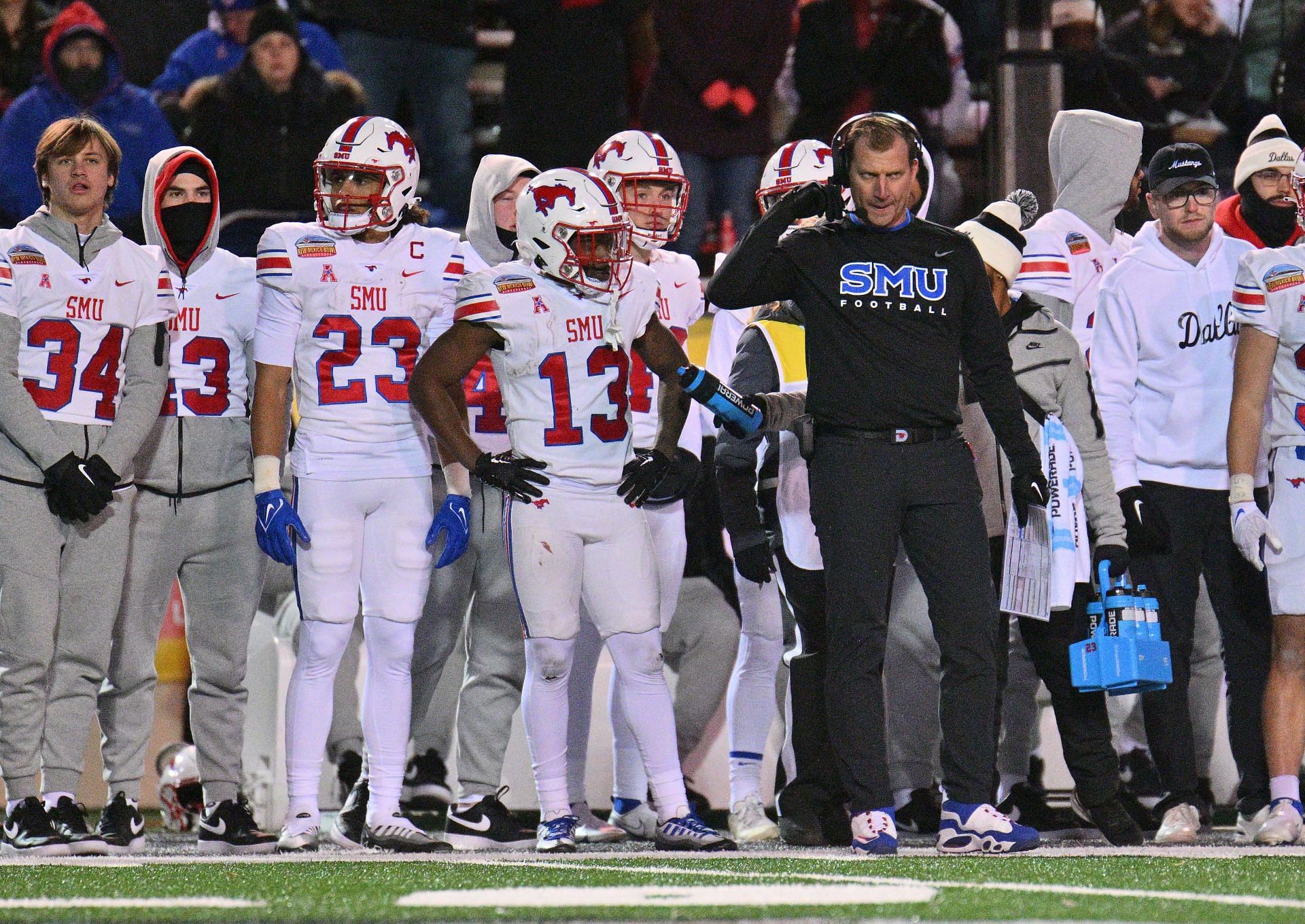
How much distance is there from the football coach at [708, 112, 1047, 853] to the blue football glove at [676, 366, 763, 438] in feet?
0.77

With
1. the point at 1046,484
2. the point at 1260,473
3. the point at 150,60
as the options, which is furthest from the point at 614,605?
the point at 150,60

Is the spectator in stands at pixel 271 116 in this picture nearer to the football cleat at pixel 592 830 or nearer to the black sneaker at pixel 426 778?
the black sneaker at pixel 426 778

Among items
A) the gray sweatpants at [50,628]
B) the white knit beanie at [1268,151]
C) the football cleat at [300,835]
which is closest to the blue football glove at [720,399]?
the football cleat at [300,835]

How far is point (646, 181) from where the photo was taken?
19.8ft

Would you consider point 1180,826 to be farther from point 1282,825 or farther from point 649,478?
point 649,478

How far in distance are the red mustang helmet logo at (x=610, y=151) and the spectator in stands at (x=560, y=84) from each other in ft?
7.74

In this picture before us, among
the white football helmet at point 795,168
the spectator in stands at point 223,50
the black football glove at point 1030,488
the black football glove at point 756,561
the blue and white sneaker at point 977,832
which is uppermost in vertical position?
the spectator in stands at point 223,50

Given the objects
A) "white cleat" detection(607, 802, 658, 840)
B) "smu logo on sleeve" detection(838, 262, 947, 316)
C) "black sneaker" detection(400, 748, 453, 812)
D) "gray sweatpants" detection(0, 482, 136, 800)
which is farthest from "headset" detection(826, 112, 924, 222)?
"black sneaker" detection(400, 748, 453, 812)

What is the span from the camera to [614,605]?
5273 millimetres

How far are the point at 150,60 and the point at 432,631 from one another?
4605 millimetres

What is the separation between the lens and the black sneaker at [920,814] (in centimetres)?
577

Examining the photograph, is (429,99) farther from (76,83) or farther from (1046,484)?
(1046,484)

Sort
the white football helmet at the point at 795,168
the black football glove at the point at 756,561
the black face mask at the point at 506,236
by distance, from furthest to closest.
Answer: the black face mask at the point at 506,236 → the white football helmet at the point at 795,168 → the black football glove at the point at 756,561

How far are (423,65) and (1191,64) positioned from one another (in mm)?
3373
